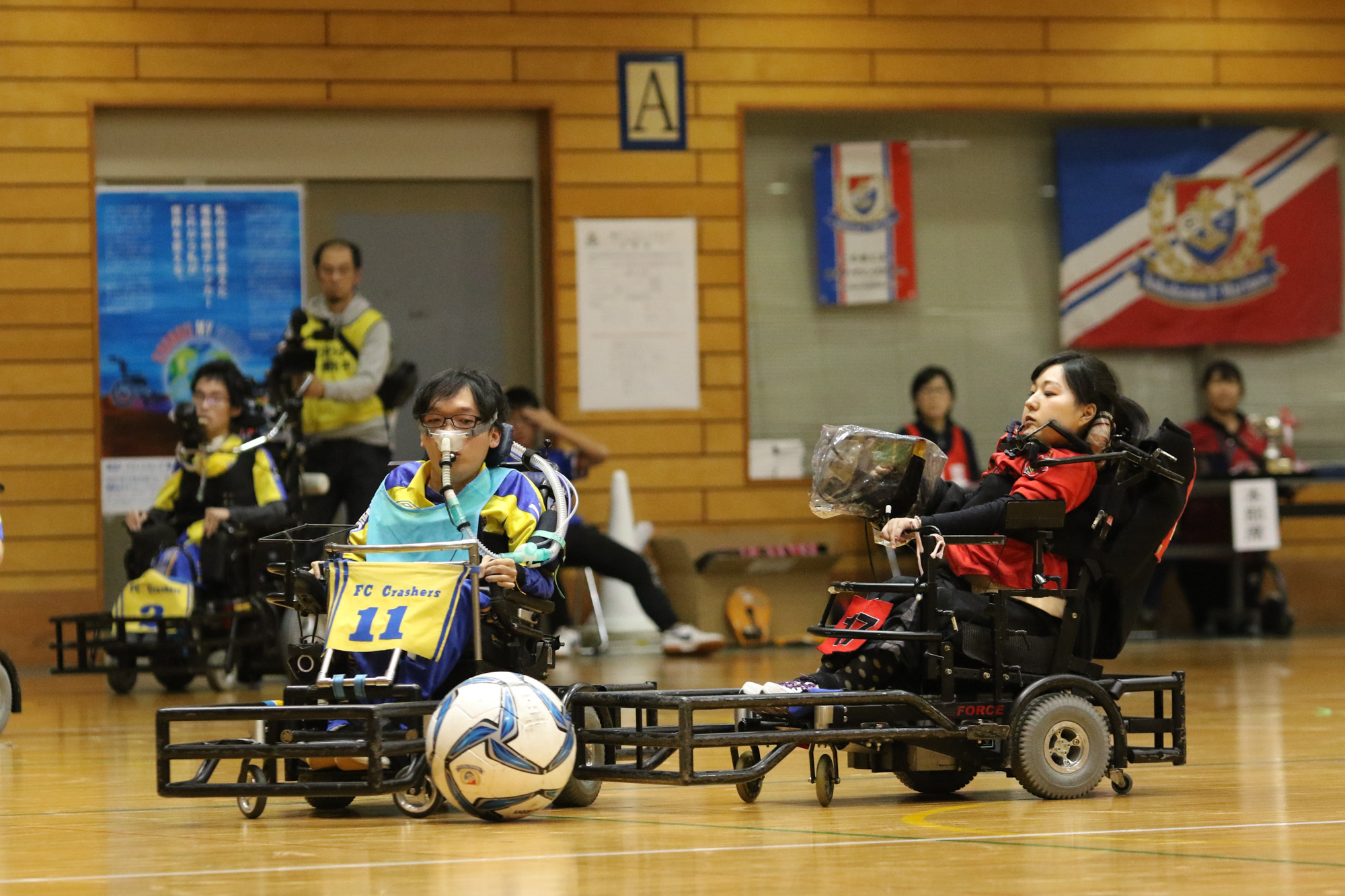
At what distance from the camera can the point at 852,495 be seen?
453 cm

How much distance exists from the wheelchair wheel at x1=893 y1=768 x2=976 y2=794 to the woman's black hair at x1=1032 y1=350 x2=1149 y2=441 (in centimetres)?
88

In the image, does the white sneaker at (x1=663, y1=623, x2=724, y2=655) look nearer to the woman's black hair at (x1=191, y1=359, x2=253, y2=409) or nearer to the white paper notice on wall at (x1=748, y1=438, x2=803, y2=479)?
the white paper notice on wall at (x1=748, y1=438, x2=803, y2=479)

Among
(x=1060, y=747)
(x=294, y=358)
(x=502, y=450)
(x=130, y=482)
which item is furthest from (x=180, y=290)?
(x=1060, y=747)

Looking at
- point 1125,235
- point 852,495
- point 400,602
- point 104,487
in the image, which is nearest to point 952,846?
point 852,495

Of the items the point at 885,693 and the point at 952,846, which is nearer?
the point at 952,846

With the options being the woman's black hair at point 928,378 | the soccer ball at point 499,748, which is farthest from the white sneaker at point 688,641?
the soccer ball at point 499,748

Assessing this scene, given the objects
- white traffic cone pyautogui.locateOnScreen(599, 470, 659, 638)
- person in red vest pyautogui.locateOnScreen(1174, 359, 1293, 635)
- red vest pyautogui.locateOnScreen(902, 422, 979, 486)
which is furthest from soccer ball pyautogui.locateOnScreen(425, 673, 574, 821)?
person in red vest pyautogui.locateOnScreen(1174, 359, 1293, 635)

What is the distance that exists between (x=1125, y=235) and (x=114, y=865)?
9.17 m

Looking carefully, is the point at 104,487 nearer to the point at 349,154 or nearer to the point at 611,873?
the point at 349,154

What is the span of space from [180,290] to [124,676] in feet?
9.34

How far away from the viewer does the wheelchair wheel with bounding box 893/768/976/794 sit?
4637 mm

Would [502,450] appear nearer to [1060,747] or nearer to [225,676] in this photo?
[1060,747]

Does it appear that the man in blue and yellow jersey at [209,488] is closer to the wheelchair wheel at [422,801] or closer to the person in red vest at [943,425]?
the person in red vest at [943,425]

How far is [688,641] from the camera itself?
9820mm
